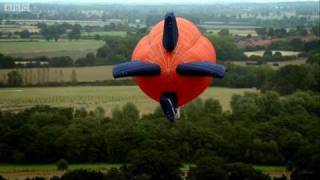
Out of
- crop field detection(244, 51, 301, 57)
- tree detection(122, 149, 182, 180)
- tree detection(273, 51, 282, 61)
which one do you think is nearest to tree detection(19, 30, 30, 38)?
crop field detection(244, 51, 301, 57)

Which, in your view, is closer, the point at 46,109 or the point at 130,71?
the point at 130,71

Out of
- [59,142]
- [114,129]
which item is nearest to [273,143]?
[114,129]

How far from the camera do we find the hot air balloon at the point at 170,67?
9.05m

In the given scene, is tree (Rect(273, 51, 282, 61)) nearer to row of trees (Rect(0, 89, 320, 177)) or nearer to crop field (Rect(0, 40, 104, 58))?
crop field (Rect(0, 40, 104, 58))

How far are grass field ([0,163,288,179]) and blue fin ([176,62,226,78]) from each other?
35.5 ft

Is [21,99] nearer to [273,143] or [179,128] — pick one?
[179,128]

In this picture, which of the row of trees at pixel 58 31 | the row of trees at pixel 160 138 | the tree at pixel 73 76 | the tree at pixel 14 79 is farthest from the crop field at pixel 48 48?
the row of trees at pixel 160 138

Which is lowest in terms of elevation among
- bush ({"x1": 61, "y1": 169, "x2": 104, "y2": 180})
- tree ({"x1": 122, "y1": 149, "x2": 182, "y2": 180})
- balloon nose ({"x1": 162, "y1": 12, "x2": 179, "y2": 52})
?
bush ({"x1": 61, "y1": 169, "x2": 104, "y2": 180})

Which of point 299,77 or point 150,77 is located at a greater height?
point 150,77

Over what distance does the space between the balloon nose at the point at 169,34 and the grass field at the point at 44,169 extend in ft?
36.3

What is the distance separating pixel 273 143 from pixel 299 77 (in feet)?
47.8

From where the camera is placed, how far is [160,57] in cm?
913

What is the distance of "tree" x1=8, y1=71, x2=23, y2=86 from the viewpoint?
33312 millimetres

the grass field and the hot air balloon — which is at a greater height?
the hot air balloon
